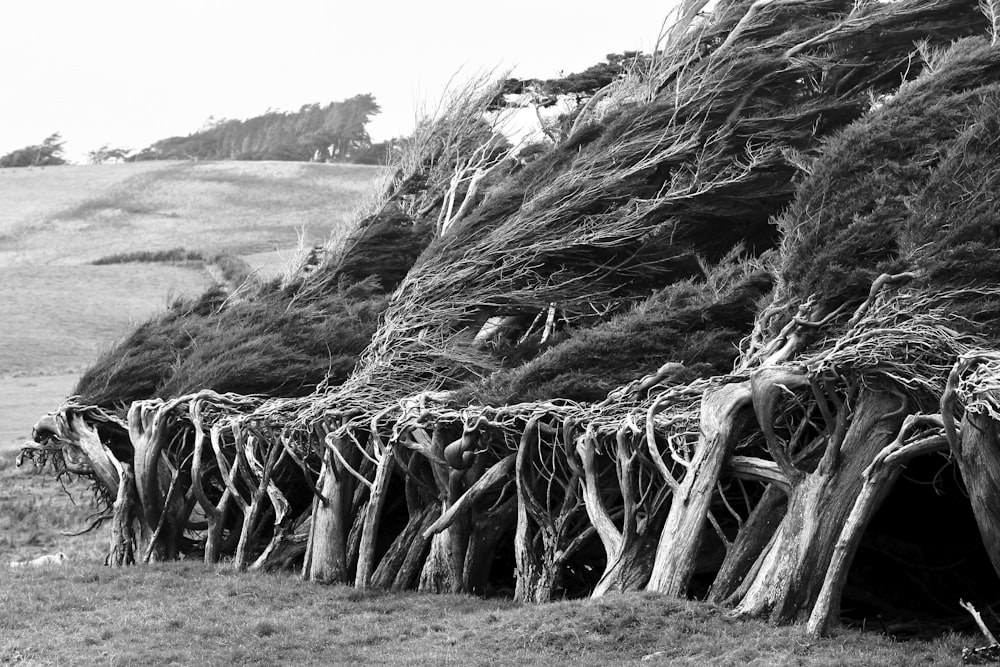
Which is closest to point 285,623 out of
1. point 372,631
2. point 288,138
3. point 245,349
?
point 372,631

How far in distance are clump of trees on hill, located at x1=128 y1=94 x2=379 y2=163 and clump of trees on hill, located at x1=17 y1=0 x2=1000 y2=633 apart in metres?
65.4

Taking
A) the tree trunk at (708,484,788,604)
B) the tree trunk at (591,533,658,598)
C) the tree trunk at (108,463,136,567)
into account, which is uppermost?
the tree trunk at (708,484,788,604)

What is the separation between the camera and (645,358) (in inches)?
586

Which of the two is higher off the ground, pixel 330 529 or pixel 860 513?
pixel 860 513

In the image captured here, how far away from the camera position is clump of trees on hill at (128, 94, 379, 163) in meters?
89.6

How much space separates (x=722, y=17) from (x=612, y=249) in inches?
232

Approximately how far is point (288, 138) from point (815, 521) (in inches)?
3598

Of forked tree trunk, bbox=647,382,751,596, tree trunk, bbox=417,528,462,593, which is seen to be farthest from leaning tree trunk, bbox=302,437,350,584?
forked tree trunk, bbox=647,382,751,596

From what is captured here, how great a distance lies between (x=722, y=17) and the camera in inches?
894

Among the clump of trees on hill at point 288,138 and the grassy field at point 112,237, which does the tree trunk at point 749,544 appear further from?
the clump of trees on hill at point 288,138

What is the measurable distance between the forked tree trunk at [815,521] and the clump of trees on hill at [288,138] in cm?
7689

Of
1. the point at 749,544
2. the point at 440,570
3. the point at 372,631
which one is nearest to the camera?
the point at 749,544

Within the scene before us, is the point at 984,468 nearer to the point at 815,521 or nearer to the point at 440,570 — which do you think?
the point at 815,521

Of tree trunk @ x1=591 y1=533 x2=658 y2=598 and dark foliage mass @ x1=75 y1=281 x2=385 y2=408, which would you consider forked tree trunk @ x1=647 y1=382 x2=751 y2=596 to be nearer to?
tree trunk @ x1=591 y1=533 x2=658 y2=598
